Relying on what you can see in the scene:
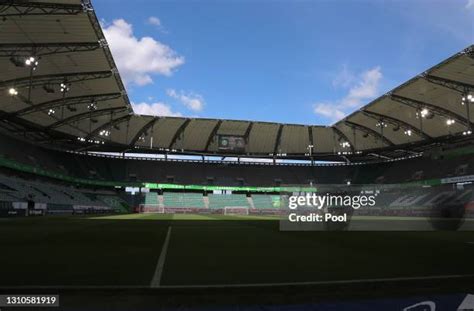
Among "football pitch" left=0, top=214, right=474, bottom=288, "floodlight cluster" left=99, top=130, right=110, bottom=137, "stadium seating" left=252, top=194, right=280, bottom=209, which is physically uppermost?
"floodlight cluster" left=99, top=130, right=110, bottom=137

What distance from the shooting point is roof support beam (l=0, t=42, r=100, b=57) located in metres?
33.8

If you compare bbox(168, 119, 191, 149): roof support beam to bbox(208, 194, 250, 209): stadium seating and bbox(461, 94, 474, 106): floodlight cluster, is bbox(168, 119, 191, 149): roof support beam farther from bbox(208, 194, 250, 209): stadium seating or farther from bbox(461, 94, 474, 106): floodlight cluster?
bbox(461, 94, 474, 106): floodlight cluster

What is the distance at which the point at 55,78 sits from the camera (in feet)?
138

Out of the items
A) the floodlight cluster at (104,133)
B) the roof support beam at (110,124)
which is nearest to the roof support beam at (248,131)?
the roof support beam at (110,124)

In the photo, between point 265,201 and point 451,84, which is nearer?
point 451,84

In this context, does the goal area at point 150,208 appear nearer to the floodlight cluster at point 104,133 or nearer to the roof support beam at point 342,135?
the floodlight cluster at point 104,133

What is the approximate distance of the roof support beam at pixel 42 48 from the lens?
33.8 m

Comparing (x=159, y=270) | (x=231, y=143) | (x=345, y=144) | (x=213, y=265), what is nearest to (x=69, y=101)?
(x=231, y=143)

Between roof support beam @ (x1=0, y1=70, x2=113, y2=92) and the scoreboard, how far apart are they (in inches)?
1224

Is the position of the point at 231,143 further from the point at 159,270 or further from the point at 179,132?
the point at 159,270

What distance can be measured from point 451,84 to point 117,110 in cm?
4423

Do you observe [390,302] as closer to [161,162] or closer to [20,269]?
[20,269]

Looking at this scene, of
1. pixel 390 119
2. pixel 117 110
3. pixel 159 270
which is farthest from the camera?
pixel 390 119

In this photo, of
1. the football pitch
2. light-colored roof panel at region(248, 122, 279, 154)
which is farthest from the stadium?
light-colored roof panel at region(248, 122, 279, 154)
